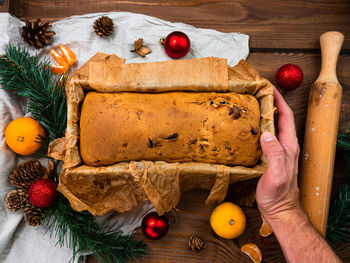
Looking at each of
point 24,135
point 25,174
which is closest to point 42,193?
point 25,174

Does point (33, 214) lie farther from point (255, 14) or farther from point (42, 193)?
point (255, 14)

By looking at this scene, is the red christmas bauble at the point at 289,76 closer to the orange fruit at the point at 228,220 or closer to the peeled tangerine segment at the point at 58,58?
the orange fruit at the point at 228,220

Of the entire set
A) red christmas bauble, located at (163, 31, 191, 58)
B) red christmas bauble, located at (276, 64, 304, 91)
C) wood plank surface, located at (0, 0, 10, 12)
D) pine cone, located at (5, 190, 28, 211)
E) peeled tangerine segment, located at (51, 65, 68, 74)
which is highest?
wood plank surface, located at (0, 0, 10, 12)

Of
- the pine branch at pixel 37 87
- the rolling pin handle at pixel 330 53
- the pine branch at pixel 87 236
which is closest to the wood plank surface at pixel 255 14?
the rolling pin handle at pixel 330 53

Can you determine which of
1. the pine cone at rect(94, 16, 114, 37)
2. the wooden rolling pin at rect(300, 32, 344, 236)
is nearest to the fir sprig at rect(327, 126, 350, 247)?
the wooden rolling pin at rect(300, 32, 344, 236)

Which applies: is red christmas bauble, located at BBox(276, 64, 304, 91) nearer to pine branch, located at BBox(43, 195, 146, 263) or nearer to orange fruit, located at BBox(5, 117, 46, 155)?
pine branch, located at BBox(43, 195, 146, 263)

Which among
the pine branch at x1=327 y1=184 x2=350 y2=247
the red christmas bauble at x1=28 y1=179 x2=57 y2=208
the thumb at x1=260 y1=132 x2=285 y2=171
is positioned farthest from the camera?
the pine branch at x1=327 y1=184 x2=350 y2=247
